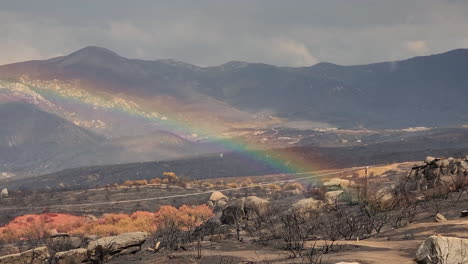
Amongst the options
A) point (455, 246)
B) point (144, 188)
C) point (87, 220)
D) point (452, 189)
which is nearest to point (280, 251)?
point (455, 246)

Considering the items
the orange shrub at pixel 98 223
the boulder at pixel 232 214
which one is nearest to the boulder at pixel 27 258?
the boulder at pixel 232 214

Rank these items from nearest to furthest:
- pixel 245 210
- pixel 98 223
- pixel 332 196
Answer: pixel 245 210 → pixel 332 196 → pixel 98 223

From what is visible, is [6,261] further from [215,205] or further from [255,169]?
[255,169]

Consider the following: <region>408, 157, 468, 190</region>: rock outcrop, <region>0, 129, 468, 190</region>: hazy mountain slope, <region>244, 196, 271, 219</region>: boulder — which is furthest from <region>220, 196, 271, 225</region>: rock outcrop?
<region>0, 129, 468, 190</region>: hazy mountain slope

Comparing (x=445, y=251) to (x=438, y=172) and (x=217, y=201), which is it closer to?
(x=438, y=172)

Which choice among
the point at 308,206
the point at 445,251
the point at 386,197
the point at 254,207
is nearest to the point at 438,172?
the point at 386,197

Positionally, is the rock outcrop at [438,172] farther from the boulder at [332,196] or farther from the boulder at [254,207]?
the boulder at [254,207]
